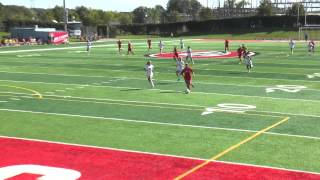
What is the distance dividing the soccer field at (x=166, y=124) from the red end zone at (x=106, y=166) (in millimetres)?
22

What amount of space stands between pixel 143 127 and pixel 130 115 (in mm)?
2060

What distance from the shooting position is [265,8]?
102875 millimetres

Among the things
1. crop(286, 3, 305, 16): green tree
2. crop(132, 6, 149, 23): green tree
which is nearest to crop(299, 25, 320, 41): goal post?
crop(286, 3, 305, 16): green tree

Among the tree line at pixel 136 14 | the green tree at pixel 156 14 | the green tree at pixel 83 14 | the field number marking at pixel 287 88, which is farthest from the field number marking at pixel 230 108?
the green tree at pixel 156 14

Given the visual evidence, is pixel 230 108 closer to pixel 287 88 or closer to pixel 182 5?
pixel 287 88

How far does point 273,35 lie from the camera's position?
8669cm

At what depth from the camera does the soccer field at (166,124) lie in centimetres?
1205

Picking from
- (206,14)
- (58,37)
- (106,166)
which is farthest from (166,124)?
(206,14)

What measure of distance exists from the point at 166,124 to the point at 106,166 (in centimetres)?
482

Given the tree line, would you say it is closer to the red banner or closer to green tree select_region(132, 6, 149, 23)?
green tree select_region(132, 6, 149, 23)

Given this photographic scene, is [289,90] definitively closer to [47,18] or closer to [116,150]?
[116,150]

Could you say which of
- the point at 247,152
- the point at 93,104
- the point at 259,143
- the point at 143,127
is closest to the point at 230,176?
the point at 247,152

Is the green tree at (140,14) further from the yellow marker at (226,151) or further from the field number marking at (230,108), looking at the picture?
the yellow marker at (226,151)

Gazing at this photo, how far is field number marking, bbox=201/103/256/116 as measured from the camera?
18641mm
